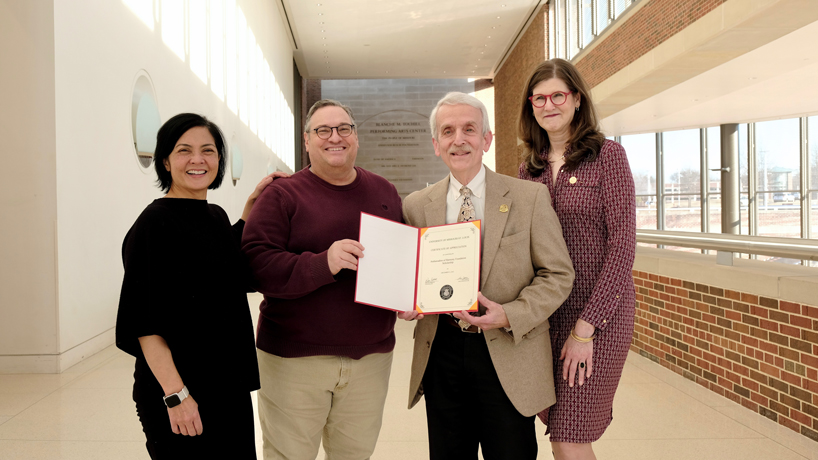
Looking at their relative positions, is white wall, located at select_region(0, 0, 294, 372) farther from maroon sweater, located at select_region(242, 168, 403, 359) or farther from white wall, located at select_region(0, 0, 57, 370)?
maroon sweater, located at select_region(242, 168, 403, 359)

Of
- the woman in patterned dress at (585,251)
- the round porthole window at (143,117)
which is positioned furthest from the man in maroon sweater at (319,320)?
the round porthole window at (143,117)

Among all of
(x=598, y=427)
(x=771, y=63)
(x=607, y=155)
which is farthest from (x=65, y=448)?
(x=771, y=63)

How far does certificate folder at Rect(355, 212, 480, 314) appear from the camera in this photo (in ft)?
5.99

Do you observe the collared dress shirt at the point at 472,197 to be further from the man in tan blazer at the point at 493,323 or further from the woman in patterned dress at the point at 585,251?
the woman in patterned dress at the point at 585,251

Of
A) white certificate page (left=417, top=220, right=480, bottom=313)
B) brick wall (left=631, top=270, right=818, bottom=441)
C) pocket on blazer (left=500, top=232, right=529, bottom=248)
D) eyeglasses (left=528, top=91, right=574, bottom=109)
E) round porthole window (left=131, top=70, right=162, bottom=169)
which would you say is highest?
round porthole window (left=131, top=70, right=162, bottom=169)

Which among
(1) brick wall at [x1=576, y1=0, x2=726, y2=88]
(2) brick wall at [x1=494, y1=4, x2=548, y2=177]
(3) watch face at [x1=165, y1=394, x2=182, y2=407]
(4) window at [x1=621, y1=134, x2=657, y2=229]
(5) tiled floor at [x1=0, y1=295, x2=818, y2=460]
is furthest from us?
(4) window at [x1=621, y1=134, x2=657, y2=229]

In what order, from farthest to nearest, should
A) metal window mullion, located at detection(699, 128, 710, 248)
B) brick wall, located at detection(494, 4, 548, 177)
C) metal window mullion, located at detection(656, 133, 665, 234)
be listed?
metal window mullion, located at detection(656, 133, 665, 234), brick wall, located at detection(494, 4, 548, 177), metal window mullion, located at detection(699, 128, 710, 248)

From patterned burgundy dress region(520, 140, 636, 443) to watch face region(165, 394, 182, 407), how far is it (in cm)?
128

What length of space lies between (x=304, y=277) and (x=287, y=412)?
1.94 ft

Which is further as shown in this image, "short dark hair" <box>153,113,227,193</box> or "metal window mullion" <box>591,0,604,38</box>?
"metal window mullion" <box>591,0,604,38</box>

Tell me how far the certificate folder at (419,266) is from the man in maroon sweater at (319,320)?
0.73 ft

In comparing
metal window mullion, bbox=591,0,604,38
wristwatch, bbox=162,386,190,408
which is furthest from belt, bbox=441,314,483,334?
metal window mullion, bbox=591,0,604,38

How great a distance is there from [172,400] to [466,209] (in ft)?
3.83

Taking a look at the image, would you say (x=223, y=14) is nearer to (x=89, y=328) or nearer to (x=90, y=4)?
(x=90, y=4)
